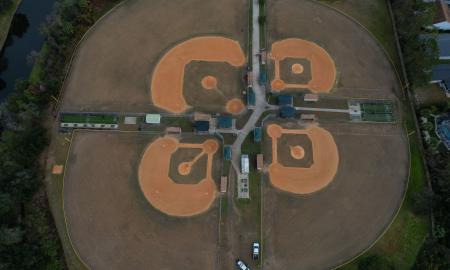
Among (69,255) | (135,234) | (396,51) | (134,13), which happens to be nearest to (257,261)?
(135,234)

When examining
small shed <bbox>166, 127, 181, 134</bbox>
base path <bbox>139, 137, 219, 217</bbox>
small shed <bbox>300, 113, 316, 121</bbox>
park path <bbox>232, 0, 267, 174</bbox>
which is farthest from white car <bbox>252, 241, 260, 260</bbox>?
small shed <bbox>300, 113, 316, 121</bbox>

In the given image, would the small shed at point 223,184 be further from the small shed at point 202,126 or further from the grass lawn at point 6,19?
the grass lawn at point 6,19

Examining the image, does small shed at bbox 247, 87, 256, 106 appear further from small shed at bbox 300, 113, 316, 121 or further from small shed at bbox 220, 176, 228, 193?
small shed at bbox 220, 176, 228, 193

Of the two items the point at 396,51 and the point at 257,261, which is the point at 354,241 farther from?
the point at 396,51

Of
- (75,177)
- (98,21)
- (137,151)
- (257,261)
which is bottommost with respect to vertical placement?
(257,261)

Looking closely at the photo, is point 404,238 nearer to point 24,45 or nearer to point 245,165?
point 245,165

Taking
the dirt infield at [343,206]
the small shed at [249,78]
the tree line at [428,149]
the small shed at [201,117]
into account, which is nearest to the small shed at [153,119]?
the small shed at [201,117]
